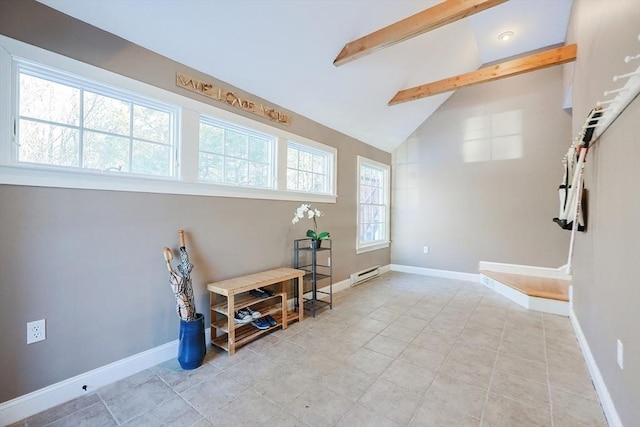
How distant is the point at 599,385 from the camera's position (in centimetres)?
176

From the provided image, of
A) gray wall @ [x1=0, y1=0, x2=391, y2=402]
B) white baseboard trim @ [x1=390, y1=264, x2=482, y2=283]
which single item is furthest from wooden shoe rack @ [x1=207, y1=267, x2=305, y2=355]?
white baseboard trim @ [x1=390, y1=264, x2=482, y2=283]

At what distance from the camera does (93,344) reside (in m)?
1.82

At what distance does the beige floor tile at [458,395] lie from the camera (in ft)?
5.41

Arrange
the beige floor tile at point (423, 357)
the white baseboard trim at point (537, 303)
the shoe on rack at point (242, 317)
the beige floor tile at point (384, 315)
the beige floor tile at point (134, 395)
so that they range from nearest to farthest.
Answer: the beige floor tile at point (134, 395) < the beige floor tile at point (423, 357) < the shoe on rack at point (242, 317) < the beige floor tile at point (384, 315) < the white baseboard trim at point (537, 303)

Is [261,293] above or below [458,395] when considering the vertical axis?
above

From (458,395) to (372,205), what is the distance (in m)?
3.55

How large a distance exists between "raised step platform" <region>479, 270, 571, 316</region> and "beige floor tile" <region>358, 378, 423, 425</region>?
2.51m

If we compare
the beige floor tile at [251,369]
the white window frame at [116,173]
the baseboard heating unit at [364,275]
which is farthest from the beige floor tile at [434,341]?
the white window frame at [116,173]

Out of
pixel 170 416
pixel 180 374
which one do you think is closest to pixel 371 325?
pixel 180 374

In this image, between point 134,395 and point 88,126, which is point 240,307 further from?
point 88,126

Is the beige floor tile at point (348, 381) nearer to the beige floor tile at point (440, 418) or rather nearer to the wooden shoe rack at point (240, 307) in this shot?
the beige floor tile at point (440, 418)

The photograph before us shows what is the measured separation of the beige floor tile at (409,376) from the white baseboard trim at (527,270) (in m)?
3.18

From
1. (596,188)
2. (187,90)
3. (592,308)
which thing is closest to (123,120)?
(187,90)

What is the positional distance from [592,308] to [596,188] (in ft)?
3.04
